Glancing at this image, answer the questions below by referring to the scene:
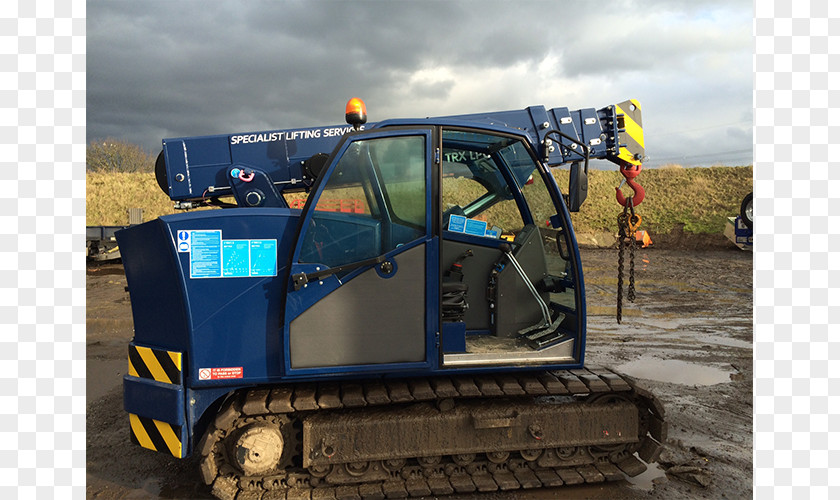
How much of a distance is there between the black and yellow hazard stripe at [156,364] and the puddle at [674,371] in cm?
535

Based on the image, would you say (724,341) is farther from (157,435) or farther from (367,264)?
(157,435)

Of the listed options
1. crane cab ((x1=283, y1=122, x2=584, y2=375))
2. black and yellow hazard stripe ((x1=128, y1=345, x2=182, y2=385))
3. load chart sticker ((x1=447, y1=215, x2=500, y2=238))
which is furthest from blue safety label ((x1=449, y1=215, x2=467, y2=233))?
black and yellow hazard stripe ((x1=128, y1=345, x2=182, y2=385))

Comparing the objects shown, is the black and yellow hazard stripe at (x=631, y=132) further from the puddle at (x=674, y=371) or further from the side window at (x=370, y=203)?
the puddle at (x=674, y=371)

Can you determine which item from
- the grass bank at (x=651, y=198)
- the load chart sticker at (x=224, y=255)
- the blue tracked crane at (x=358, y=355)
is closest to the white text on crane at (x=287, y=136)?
the blue tracked crane at (x=358, y=355)

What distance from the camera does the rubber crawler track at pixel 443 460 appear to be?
3.27 metres

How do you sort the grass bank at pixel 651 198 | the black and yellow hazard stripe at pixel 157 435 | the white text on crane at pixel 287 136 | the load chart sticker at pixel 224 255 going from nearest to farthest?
the load chart sticker at pixel 224 255 < the black and yellow hazard stripe at pixel 157 435 < the white text on crane at pixel 287 136 < the grass bank at pixel 651 198

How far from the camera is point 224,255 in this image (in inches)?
123

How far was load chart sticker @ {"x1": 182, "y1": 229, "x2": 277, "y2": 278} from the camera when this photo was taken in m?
3.11

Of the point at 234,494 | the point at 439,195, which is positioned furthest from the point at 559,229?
the point at 234,494

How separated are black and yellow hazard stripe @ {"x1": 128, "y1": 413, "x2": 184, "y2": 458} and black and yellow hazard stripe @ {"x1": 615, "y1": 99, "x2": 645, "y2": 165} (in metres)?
4.45

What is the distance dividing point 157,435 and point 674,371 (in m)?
6.08

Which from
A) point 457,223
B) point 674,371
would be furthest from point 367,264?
point 674,371

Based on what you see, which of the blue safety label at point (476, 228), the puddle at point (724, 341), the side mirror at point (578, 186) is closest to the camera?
the side mirror at point (578, 186)

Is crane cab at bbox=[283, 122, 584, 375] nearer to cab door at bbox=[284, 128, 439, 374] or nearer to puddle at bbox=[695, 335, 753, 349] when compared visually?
cab door at bbox=[284, 128, 439, 374]
